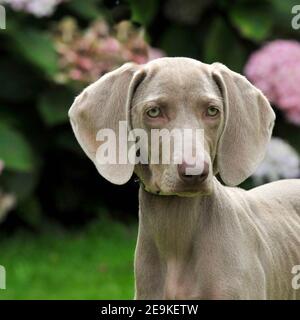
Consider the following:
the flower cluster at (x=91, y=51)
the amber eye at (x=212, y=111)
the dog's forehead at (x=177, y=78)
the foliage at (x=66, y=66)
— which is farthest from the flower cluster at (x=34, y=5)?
the amber eye at (x=212, y=111)

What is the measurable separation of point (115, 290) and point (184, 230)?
3580 mm

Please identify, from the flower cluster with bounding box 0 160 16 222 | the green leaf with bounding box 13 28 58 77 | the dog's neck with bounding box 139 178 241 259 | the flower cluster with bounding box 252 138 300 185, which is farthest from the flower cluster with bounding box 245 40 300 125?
the dog's neck with bounding box 139 178 241 259

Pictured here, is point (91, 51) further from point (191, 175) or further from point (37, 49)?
point (191, 175)

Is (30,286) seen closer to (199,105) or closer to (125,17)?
(125,17)

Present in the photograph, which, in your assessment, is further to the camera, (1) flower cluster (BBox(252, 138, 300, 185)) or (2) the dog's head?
(1) flower cluster (BBox(252, 138, 300, 185))

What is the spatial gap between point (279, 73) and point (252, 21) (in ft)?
3.70

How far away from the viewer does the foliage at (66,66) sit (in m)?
8.33

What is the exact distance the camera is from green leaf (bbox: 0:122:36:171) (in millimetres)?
8219

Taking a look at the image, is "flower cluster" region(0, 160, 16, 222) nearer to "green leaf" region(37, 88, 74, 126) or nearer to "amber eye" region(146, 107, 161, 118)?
"green leaf" region(37, 88, 74, 126)

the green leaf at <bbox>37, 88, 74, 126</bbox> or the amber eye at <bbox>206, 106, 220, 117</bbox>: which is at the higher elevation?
the green leaf at <bbox>37, 88, 74, 126</bbox>

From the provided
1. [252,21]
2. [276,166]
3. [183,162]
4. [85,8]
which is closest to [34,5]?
[85,8]

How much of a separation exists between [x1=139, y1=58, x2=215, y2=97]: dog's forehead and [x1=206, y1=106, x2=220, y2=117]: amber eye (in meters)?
0.05

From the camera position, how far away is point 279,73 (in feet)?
24.2

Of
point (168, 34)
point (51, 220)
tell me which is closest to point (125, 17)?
point (168, 34)
